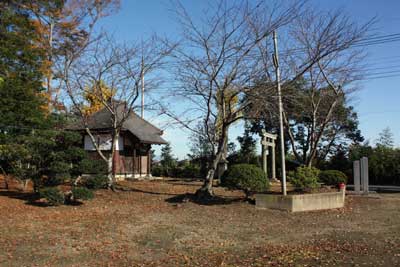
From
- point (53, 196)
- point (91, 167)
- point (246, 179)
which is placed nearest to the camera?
point (53, 196)

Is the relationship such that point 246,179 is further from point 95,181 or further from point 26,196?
point 26,196

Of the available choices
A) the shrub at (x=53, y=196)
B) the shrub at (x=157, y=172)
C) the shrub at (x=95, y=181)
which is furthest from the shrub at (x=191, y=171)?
the shrub at (x=53, y=196)

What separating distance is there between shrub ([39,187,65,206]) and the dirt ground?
10.0 inches

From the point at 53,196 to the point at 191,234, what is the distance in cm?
508

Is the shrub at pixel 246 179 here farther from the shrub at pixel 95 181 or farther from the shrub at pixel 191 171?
the shrub at pixel 191 171

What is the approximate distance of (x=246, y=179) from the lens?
37.6 ft

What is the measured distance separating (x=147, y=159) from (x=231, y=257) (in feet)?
60.0

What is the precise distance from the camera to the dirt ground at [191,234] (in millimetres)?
5867

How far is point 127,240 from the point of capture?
7324 mm

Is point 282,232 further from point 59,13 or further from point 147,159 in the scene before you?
point 59,13

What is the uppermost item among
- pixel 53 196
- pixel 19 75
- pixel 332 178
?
pixel 19 75

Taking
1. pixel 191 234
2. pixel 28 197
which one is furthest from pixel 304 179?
pixel 28 197

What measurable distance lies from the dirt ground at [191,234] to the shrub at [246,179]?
1.95ft

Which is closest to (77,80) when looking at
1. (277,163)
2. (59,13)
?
(59,13)
